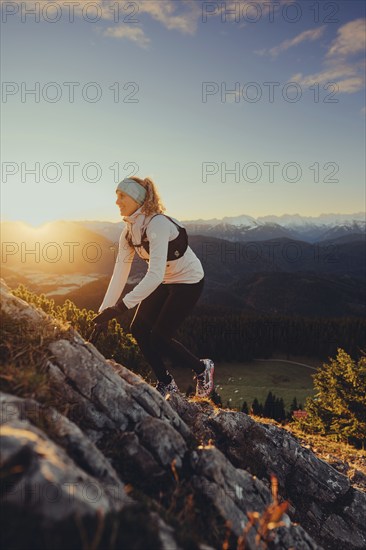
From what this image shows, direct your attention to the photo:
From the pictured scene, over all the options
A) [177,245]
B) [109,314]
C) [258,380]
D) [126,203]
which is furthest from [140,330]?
[258,380]

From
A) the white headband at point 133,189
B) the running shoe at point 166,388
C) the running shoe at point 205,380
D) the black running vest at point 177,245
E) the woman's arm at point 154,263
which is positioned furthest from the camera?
the running shoe at point 205,380

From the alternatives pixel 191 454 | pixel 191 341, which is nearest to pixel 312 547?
pixel 191 454

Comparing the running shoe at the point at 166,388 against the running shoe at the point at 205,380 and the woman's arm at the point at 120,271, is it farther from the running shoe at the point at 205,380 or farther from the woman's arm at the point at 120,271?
A: the woman's arm at the point at 120,271

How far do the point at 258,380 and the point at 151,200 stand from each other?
261 feet

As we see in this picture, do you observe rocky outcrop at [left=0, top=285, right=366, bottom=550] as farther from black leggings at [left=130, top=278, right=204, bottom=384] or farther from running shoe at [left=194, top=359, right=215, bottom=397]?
black leggings at [left=130, top=278, right=204, bottom=384]

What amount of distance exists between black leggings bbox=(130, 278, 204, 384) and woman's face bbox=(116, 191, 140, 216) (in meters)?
1.62

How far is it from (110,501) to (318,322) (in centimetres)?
11494

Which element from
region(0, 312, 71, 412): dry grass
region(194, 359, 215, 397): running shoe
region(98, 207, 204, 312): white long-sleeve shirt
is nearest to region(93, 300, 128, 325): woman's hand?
region(98, 207, 204, 312): white long-sleeve shirt

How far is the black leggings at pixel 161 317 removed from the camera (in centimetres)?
726

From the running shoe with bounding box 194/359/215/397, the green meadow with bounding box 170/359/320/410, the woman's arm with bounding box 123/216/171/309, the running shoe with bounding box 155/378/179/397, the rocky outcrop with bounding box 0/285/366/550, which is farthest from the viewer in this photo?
the green meadow with bounding box 170/359/320/410

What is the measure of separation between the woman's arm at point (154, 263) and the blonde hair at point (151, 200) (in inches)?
12.2

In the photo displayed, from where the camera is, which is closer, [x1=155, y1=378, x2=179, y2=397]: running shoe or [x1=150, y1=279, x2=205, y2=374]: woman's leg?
[x1=150, y1=279, x2=205, y2=374]: woman's leg

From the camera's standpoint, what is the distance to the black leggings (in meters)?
7.26

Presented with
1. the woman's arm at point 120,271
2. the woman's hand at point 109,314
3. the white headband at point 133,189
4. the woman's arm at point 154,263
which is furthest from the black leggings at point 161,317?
the white headband at point 133,189
